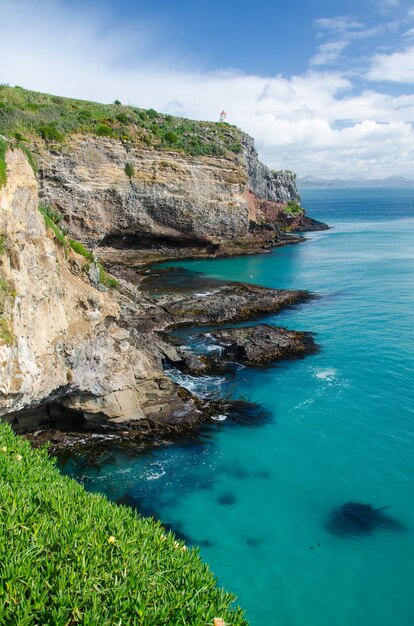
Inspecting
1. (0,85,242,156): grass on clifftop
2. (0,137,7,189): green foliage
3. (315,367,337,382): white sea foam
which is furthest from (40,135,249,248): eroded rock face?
(315,367,337,382): white sea foam

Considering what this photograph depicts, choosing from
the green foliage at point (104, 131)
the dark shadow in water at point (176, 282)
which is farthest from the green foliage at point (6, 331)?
the green foliage at point (104, 131)

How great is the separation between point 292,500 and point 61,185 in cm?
4571

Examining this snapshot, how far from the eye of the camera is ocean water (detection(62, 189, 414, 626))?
553 inches

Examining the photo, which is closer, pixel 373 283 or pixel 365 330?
pixel 365 330

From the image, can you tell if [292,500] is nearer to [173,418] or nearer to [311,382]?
[173,418]

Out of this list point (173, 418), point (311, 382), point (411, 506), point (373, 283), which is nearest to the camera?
point (411, 506)

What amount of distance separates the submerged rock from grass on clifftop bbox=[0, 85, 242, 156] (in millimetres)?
31866

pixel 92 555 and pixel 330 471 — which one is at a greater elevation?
pixel 92 555

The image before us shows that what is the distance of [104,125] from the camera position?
2170 inches

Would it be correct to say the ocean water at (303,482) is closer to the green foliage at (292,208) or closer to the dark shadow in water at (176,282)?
the dark shadow in water at (176,282)

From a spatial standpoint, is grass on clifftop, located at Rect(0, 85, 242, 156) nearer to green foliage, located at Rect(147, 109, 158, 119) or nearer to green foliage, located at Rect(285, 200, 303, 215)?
green foliage, located at Rect(147, 109, 158, 119)

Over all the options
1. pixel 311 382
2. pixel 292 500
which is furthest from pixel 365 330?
pixel 292 500

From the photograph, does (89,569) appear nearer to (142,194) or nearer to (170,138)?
(142,194)

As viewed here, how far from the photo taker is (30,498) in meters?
8.59
